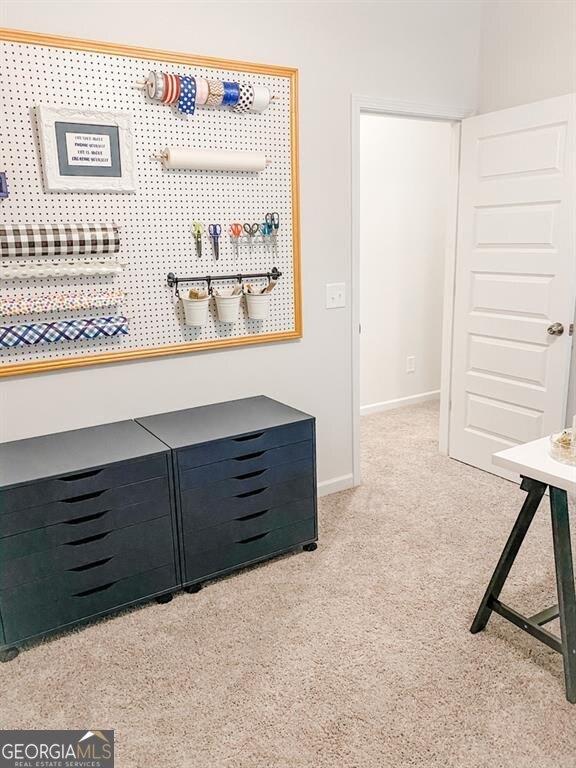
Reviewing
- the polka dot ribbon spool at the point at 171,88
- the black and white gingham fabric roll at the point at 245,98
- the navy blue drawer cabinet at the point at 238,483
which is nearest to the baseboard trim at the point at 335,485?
the navy blue drawer cabinet at the point at 238,483

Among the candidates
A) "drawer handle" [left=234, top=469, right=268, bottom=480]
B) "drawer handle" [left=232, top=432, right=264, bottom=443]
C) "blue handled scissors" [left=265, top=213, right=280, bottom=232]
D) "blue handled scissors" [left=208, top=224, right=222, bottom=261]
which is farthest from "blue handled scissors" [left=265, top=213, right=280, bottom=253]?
"drawer handle" [left=234, top=469, right=268, bottom=480]

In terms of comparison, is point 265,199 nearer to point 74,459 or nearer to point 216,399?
point 216,399

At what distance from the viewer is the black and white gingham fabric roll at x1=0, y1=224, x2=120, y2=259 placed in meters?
2.21

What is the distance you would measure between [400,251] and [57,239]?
119 inches

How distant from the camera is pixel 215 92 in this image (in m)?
2.50

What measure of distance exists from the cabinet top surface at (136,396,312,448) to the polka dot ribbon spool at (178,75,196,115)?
127 cm

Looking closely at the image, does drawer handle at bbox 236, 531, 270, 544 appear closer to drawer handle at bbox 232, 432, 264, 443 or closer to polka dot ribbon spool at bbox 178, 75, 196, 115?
drawer handle at bbox 232, 432, 264, 443

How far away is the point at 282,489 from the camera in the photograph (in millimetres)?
2592

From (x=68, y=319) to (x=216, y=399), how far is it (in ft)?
2.55

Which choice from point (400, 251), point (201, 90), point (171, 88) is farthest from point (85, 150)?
point (400, 251)

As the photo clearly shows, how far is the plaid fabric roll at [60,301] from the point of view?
227 cm

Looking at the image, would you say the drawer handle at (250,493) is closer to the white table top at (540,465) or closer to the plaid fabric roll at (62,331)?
the plaid fabric roll at (62,331)

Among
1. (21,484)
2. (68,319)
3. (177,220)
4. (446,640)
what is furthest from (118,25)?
(446,640)

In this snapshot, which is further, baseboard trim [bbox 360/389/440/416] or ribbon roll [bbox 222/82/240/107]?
baseboard trim [bbox 360/389/440/416]
